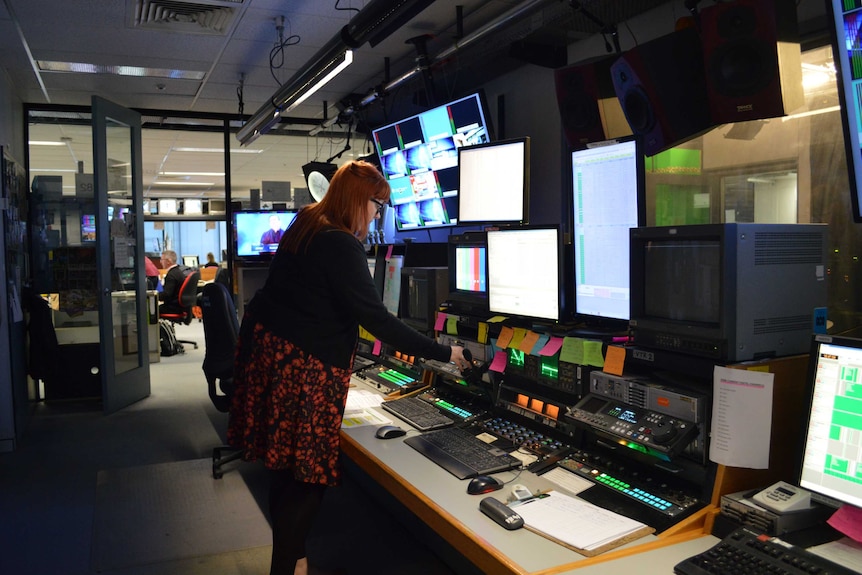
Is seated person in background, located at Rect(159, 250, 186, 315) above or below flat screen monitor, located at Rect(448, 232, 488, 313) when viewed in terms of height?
below

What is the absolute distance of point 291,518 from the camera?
2.08 meters

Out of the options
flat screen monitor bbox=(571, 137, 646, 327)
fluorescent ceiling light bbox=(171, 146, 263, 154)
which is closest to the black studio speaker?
flat screen monitor bbox=(571, 137, 646, 327)

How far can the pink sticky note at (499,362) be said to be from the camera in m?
2.32

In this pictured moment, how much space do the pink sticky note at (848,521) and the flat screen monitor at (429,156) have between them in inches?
109

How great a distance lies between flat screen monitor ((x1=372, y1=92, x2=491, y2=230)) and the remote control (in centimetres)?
244

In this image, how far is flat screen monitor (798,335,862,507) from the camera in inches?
50.3

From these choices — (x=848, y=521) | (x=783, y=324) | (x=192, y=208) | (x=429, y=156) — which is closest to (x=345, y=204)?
(x=783, y=324)

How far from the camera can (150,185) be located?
13711mm

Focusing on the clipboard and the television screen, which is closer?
the clipboard

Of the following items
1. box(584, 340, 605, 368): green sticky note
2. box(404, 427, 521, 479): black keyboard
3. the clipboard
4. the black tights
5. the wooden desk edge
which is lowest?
the black tights

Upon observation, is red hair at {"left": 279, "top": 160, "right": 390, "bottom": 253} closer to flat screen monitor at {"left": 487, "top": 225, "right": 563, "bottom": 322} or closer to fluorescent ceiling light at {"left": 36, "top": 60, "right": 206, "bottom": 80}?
flat screen monitor at {"left": 487, "top": 225, "right": 563, "bottom": 322}

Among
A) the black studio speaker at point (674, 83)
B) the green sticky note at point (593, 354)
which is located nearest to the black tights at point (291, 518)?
the green sticky note at point (593, 354)

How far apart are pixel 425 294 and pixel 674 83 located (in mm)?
1322

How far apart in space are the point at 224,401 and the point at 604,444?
2.45m
